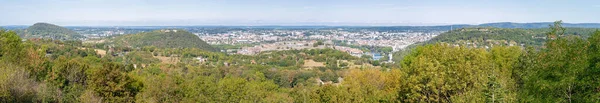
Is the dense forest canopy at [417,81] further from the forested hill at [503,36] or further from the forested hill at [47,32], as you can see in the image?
the forested hill at [47,32]

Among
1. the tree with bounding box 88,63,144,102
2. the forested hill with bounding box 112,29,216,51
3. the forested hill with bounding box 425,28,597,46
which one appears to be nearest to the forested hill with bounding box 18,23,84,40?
the forested hill with bounding box 112,29,216,51

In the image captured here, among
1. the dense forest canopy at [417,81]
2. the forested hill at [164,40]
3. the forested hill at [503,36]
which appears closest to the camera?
the dense forest canopy at [417,81]

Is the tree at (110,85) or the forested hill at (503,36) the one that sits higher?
the tree at (110,85)

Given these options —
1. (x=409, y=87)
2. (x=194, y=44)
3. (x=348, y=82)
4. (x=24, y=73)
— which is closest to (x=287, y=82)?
(x=348, y=82)

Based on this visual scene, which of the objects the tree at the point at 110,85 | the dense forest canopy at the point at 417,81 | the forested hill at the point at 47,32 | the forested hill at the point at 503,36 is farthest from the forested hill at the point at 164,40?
the tree at the point at 110,85

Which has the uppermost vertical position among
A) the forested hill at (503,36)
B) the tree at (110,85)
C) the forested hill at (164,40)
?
the tree at (110,85)

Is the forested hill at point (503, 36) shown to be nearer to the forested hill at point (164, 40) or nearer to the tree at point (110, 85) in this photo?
the forested hill at point (164, 40)

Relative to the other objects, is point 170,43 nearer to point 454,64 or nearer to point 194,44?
point 194,44

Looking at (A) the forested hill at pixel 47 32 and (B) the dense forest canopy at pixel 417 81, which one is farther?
(A) the forested hill at pixel 47 32

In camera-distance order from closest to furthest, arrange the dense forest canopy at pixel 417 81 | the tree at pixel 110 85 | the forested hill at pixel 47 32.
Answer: the dense forest canopy at pixel 417 81
the tree at pixel 110 85
the forested hill at pixel 47 32

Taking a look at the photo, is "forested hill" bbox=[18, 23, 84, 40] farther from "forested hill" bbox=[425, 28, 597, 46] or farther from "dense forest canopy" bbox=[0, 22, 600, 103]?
"dense forest canopy" bbox=[0, 22, 600, 103]
